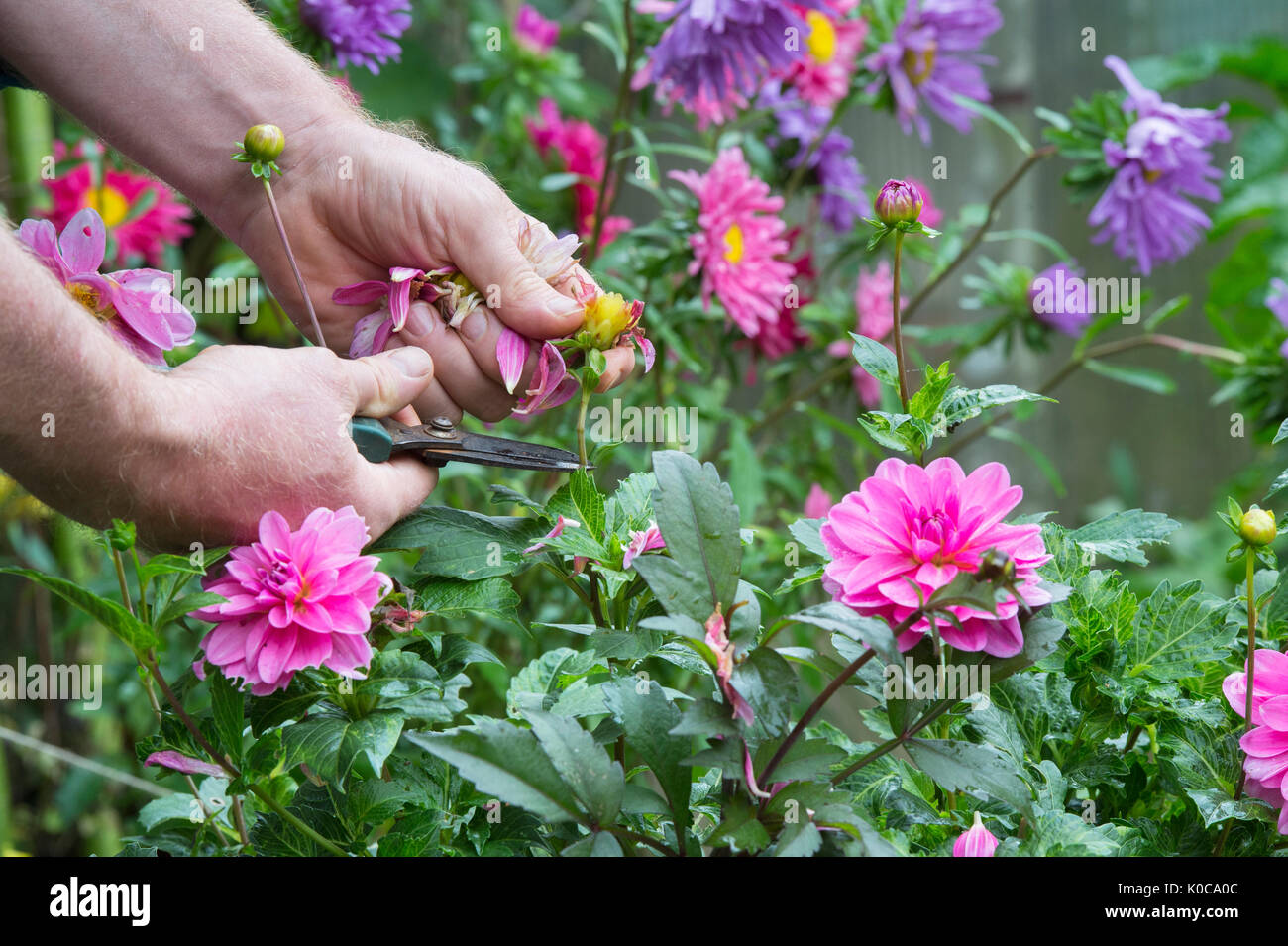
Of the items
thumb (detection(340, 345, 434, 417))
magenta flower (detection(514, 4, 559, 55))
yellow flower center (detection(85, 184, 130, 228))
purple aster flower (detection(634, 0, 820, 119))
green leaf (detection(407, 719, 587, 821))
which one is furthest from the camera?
magenta flower (detection(514, 4, 559, 55))

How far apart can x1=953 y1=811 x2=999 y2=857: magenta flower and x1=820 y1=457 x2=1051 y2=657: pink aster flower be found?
0.08 m

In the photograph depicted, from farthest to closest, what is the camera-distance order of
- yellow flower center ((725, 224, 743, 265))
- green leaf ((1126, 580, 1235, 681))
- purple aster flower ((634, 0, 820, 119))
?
1. yellow flower center ((725, 224, 743, 265))
2. purple aster flower ((634, 0, 820, 119))
3. green leaf ((1126, 580, 1235, 681))

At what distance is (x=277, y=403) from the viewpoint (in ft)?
1.92

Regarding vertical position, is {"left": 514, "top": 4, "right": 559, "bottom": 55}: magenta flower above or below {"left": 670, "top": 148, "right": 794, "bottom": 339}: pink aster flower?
above

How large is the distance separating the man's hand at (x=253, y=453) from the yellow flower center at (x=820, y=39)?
817 mm

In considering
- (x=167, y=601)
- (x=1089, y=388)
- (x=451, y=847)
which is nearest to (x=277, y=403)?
(x=167, y=601)

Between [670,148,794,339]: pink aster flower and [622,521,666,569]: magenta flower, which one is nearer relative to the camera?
[622,521,666,569]: magenta flower

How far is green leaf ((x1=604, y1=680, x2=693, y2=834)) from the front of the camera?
0.46 meters

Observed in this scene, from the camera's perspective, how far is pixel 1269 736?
19.1 inches

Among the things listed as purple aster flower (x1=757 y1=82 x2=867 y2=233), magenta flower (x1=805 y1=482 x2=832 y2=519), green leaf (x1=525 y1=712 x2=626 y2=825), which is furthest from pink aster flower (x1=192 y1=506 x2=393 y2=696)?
purple aster flower (x1=757 y1=82 x2=867 y2=233)

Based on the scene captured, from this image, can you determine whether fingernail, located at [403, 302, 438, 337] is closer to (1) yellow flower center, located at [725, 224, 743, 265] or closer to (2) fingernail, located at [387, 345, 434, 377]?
(2) fingernail, located at [387, 345, 434, 377]

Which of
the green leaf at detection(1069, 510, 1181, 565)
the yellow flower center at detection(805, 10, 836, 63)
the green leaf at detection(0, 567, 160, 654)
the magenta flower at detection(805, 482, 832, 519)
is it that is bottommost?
the green leaf at detection(0, 567, 160, 654)

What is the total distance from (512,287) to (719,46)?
1.41 ft

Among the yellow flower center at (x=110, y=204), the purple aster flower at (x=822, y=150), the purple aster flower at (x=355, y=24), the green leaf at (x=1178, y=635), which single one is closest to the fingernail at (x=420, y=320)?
the purple aster flower at (x=355, y=24)
